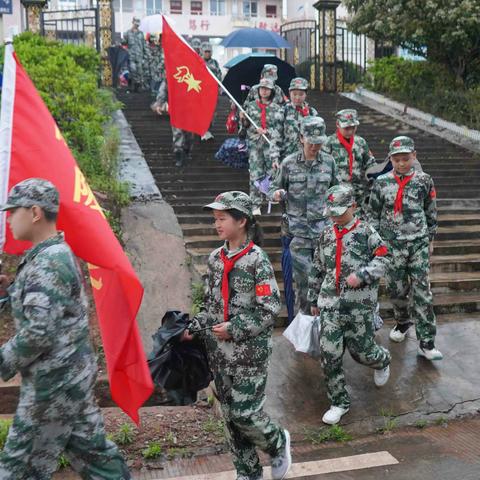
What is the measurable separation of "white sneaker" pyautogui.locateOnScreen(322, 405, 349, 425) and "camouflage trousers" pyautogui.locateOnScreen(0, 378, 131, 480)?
2.03 metres

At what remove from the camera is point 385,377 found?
576cm

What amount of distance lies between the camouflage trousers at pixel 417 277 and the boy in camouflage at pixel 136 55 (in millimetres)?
12931

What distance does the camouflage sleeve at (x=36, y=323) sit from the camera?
3.29 meters

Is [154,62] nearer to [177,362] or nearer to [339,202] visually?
[339,202]

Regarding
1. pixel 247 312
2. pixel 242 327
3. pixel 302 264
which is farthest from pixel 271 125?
pixel 242 327

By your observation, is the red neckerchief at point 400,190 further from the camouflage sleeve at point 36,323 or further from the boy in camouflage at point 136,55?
the boy in camouflage at point 136,55

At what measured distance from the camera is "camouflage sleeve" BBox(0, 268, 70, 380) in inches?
130

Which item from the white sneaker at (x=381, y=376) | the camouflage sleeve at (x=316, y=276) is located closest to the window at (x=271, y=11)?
the camouflage sleeve at (x=316, y=276)

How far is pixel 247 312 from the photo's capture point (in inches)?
163

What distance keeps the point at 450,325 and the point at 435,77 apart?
11.8m

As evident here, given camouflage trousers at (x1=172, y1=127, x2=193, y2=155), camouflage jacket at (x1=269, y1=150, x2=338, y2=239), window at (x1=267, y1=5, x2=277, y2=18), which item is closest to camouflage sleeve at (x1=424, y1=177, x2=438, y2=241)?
camouflage jacket at (x1=269, y1=150, x2=338, y2=239)

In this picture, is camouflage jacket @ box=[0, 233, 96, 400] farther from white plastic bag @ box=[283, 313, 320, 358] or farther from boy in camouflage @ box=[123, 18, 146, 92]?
boy in camouflage @ box=[123, 18, 146, 92]

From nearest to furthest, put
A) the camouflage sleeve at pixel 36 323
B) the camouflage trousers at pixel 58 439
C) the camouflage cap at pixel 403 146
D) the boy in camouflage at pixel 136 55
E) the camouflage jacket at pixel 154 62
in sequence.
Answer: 1. the camouflage sleeve at pixel 36 323
2. the camouflage trousers at pixel 58 439
3. the camouflage cap at pixel 403 146
4. the camouflage jacket at pixel 154 62
5. the boy in camouflage at pixel 136 55

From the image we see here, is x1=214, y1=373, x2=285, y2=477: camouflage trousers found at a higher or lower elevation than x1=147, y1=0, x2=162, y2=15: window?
lower
